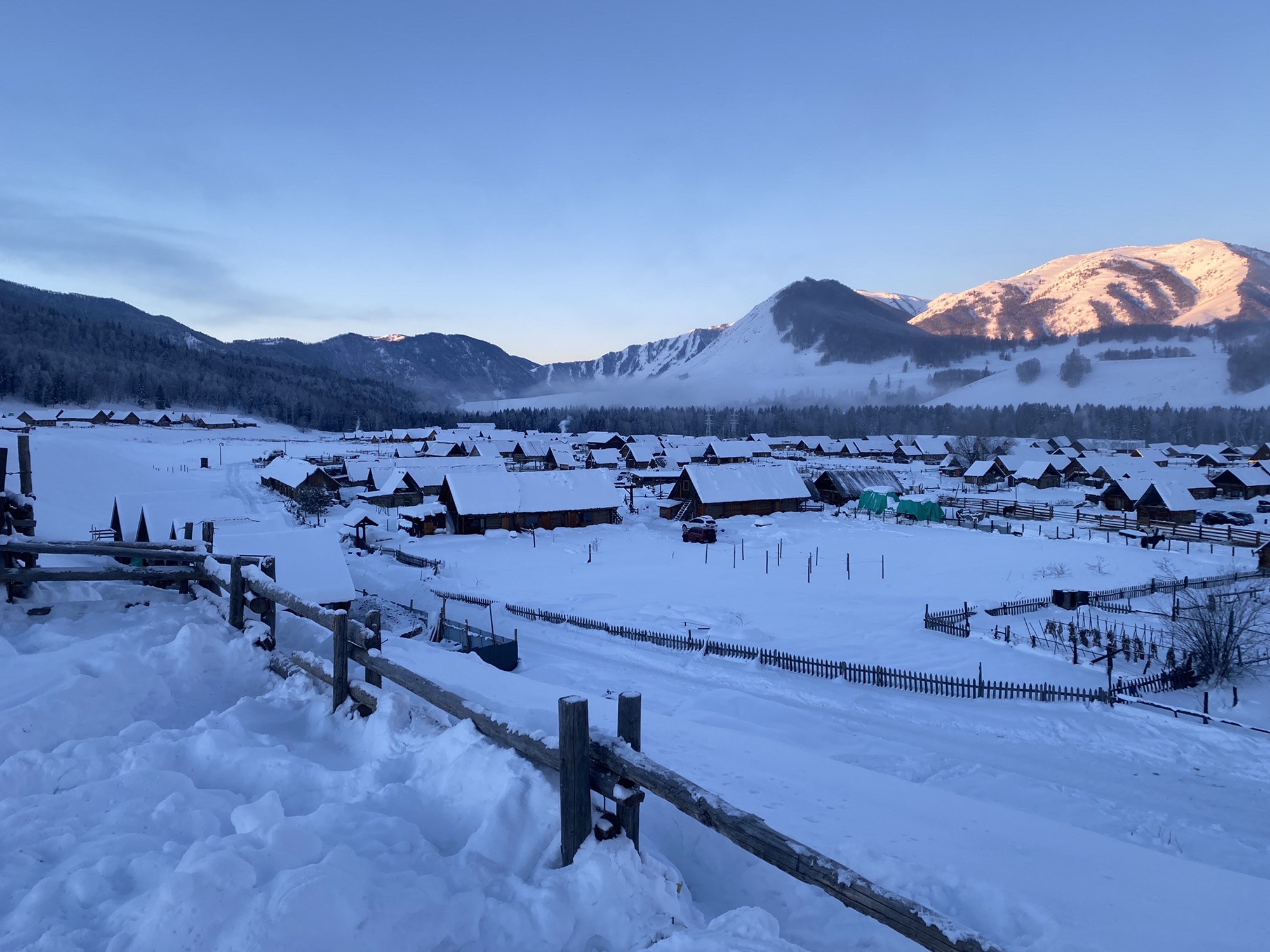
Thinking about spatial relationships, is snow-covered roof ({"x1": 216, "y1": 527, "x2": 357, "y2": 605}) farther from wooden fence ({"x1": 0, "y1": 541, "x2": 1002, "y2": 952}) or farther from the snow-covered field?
wooden fence ({"x1": 0, "y1": 541, "x2": 1002, "y2": 952})

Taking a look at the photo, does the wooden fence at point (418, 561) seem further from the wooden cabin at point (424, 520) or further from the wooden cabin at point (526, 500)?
the wooden cabin at point (526, 500)

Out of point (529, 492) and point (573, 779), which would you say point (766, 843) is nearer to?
point (573, 779)

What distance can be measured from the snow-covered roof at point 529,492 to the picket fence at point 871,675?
2416 centimetres

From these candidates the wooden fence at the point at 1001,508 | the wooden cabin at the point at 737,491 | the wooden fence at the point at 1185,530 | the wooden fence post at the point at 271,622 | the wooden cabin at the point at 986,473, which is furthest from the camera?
the wooden cabin at the point at 986,473

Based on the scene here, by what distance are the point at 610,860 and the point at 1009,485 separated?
273ft

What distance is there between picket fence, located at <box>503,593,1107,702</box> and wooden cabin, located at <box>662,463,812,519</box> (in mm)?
30118

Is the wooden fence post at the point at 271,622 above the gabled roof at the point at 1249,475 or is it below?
above

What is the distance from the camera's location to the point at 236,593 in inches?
352

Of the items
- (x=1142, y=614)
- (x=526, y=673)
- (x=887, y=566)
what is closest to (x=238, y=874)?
(x=526, y=673)

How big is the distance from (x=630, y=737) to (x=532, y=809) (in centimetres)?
85

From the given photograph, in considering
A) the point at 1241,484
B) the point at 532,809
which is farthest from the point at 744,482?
the point at 532,809

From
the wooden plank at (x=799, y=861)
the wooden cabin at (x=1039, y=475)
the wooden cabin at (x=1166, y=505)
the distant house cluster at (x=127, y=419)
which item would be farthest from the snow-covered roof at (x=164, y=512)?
the distant house cluster at (x=127, y=419)

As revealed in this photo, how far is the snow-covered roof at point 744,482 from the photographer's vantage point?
52.3m

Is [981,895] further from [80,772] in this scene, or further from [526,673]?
[526,673]
